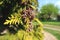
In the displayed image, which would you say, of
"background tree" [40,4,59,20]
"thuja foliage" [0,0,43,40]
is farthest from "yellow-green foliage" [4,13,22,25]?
"background tree" [40,4,59,20]

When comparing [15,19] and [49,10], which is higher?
[15,19]

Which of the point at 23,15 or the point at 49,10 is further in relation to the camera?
the point at 49,10

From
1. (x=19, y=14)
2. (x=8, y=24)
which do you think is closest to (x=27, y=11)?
(x=19, y=14)

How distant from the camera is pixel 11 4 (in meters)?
4.73

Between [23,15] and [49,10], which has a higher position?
[23,15]

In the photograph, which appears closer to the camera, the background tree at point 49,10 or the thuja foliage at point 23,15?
the thuja foliage at point 23,15

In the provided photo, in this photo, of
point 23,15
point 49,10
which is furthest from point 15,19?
point 49,10

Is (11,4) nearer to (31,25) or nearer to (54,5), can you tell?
(31,25)

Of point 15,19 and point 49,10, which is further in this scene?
point 49,10

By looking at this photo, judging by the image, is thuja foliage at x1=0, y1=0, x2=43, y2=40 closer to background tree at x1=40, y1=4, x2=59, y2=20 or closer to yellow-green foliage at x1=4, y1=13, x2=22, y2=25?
yellow-green foliage at x1=4, y1=13, x2=22, y2=25

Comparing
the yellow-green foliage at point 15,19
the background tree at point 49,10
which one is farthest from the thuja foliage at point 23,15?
the background tree at point 49,10

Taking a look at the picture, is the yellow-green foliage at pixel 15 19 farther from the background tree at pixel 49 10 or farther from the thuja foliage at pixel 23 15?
the background tree at pixel 49 10

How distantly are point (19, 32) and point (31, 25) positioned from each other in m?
0.28

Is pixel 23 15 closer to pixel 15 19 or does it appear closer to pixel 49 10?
pixel 15 19
